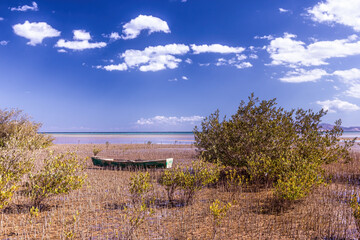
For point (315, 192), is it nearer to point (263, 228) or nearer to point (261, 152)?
point (261, 152)

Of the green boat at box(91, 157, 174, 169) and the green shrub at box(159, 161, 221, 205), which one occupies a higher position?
the green shrub at box(159, 161, 221, 205)

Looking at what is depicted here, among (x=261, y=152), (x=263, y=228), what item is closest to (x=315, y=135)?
(x=261, y=152)

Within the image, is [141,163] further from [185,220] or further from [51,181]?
[185,220]

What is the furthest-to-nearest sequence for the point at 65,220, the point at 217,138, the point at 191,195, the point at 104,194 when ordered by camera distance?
the point at 217,138 < the point at 104,194 < the point at 191,195 < the point at 65,220

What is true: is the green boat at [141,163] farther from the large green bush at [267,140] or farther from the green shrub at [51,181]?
the green shrub at [51,181]

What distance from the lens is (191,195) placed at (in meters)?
11.1

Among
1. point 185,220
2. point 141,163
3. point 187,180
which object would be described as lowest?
point 185,220

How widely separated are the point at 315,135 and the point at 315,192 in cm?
379

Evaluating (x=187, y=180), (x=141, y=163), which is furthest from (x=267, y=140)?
(x=141, y=163)

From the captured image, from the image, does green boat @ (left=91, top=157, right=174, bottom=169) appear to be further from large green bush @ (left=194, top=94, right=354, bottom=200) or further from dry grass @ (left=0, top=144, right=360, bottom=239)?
dry grass @ (left=0, top=144, right=360, bottom=239)

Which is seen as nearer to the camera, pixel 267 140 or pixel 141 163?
pixel 267 140

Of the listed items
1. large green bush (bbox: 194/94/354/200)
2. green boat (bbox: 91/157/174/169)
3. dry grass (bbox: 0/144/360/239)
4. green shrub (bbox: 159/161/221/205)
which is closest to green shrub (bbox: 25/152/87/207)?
dry grass (bbox: 0/144/360/239)

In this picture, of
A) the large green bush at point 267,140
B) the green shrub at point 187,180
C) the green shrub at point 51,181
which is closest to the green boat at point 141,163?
the large green bush at point 267,140

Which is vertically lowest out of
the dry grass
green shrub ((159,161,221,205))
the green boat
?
the dry grass
